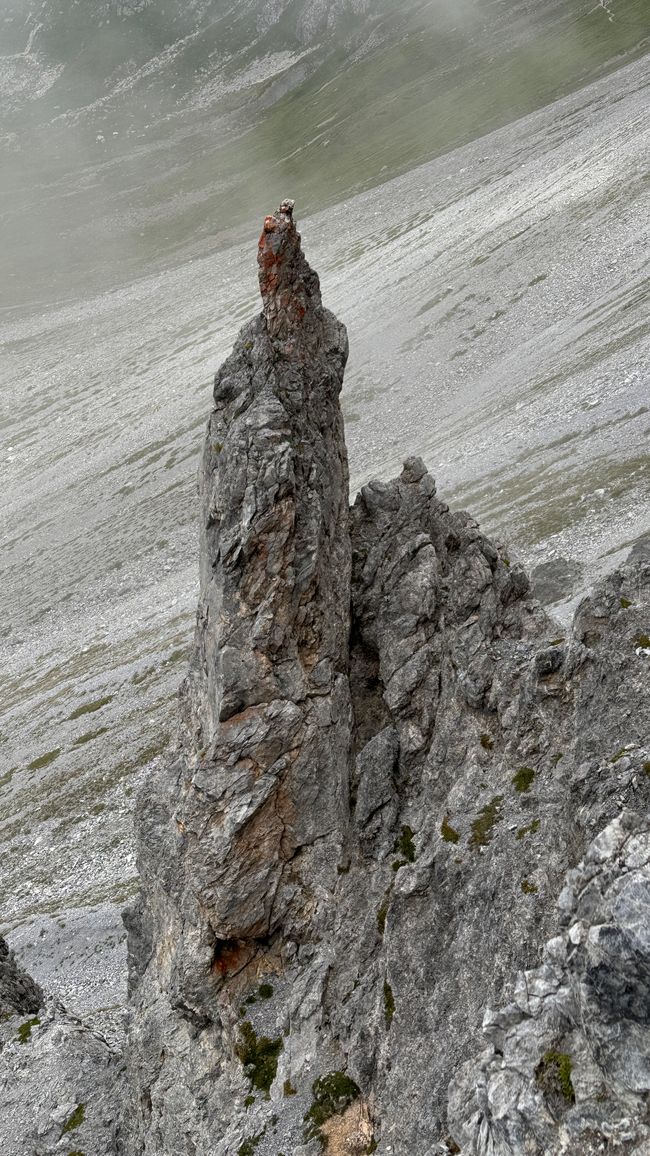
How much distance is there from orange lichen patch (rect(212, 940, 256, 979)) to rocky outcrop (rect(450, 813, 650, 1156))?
1009 cm

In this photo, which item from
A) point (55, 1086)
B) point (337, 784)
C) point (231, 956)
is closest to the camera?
point (231, 956)

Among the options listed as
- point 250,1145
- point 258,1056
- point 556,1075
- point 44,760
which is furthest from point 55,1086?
point 44,760

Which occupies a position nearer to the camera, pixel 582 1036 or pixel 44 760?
pixel 582 1036

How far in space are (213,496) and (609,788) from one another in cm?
1428

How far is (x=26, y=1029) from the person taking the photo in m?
31.4

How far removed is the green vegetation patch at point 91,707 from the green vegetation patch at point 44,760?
2842mm

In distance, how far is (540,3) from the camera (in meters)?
195

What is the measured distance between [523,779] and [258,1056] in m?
9.92

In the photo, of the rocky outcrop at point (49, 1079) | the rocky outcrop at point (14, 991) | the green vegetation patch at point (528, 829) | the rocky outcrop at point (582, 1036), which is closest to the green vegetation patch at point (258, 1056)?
the rocky outcrop at point (582, 1036)

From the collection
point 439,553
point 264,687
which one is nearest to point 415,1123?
point 264,687

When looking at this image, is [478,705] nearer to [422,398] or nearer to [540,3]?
[422,398]

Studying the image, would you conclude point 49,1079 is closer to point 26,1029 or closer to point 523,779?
point 26,1029

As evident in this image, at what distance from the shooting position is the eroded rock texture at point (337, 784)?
15938 millimetres

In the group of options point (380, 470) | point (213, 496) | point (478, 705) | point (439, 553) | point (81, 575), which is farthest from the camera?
point (81, 575)
